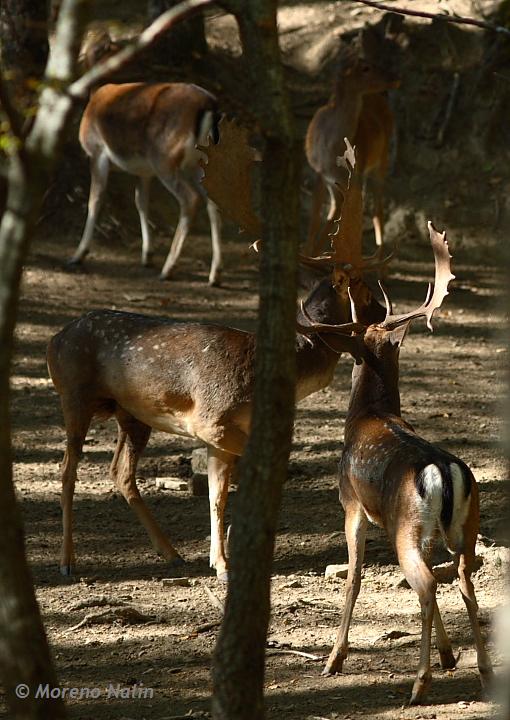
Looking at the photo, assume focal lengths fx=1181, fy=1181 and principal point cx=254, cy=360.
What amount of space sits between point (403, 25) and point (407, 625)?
11168 mm

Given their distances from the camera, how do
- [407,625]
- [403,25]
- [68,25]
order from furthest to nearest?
1. [403,25]
2. [407,625]
3. [68,25]

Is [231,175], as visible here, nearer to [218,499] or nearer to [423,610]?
[218,499]

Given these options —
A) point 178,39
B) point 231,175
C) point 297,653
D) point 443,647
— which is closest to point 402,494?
point 443,647

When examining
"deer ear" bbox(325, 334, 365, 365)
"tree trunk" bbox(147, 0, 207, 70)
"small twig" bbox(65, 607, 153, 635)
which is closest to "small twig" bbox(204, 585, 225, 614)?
"small twig" bbox(65, 607, 153, 635)

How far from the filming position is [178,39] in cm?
1364

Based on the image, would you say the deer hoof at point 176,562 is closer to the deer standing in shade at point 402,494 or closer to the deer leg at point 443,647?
the deer standing in shade at point 402,494

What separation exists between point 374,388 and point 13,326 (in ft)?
9.68

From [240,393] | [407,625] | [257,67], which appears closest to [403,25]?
[240,393]

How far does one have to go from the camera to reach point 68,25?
294cm

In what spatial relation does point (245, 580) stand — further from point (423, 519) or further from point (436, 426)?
point (436, 426)

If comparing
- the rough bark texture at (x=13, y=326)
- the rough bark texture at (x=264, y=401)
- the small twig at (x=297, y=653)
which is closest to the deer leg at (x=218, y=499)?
the small twig at (x=297, y=653)

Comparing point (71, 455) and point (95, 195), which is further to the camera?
point (95, 195)

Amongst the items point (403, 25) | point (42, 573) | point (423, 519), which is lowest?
point (42, 573)

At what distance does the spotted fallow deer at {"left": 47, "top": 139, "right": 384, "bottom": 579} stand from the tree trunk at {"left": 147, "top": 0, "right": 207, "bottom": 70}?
7.42 metres
